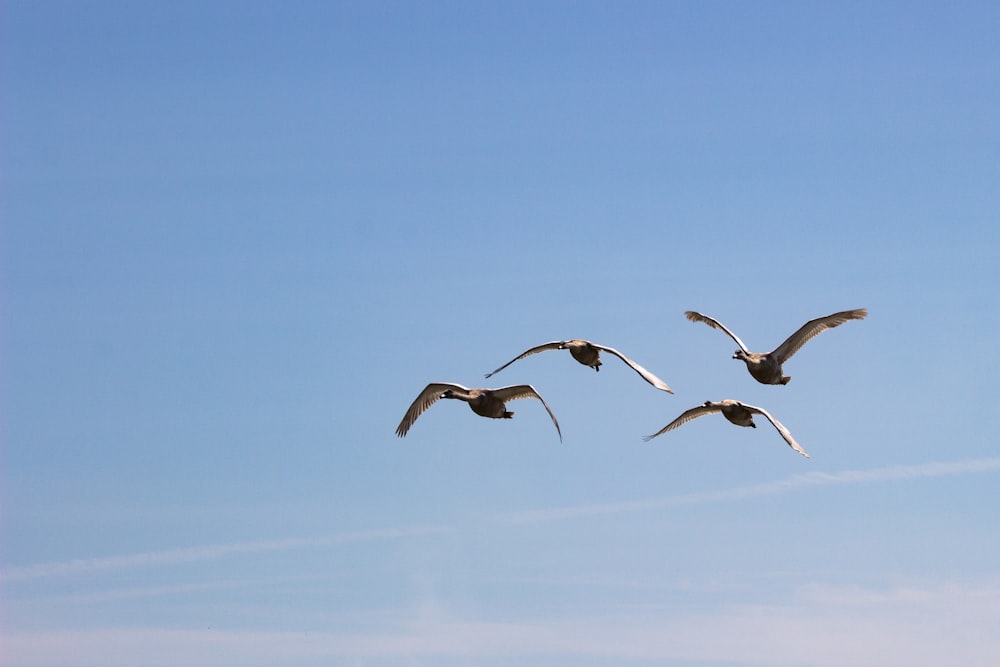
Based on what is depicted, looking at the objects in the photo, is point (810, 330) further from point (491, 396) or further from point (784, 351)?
point (491, 396)

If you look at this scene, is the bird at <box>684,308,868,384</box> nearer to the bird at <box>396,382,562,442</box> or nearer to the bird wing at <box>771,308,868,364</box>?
the bird wing at <box>771,308,868,364</box>

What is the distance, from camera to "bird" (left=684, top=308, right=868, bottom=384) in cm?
7556

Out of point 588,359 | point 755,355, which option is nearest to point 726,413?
point 755,355

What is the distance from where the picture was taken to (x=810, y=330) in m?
76.4

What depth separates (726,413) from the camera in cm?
7675

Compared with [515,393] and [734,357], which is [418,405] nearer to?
[515,393]

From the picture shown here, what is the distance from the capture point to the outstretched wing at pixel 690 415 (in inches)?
3051

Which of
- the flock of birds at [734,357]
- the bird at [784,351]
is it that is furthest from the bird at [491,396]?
the bird at [784,351]

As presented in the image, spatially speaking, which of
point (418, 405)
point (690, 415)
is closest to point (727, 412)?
point (690, 415)

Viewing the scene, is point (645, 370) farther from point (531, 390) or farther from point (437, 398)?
point (437, 398)

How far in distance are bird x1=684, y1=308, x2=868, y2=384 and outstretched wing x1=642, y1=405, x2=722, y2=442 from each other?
3.25 m

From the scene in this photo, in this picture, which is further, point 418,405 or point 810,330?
point 418,405

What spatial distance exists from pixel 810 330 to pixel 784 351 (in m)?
1.94

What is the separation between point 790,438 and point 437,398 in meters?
23.0
